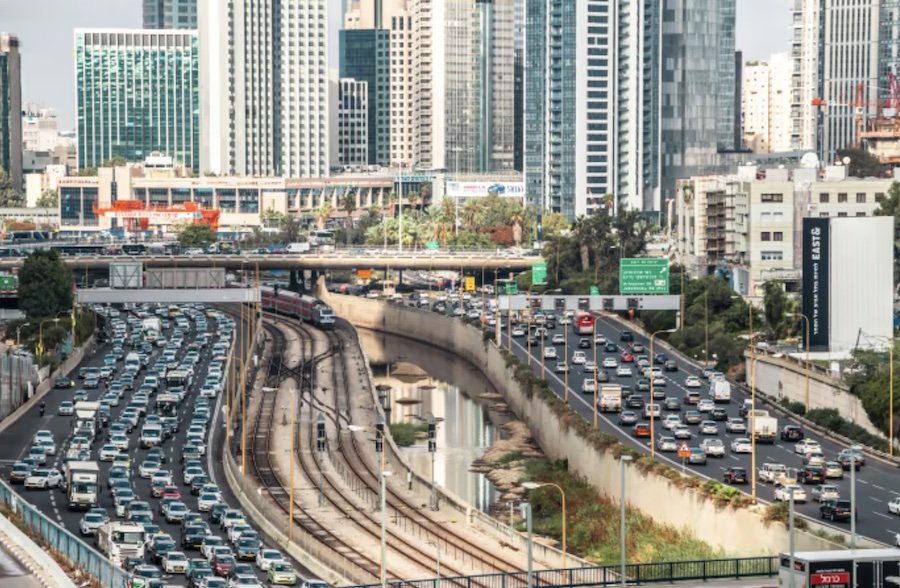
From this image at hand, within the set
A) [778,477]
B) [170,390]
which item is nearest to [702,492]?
[778,477]

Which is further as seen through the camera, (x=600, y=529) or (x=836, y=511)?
(x=600, y=529)

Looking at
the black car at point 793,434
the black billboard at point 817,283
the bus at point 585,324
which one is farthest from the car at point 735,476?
the bus at point 585,324

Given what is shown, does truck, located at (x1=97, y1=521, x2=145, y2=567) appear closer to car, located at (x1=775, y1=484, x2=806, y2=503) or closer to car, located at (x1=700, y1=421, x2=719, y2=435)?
car, located at (x1=775, y1=484, x2=806, y2=503)

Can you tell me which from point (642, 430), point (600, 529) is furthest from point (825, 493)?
point (642, 430)

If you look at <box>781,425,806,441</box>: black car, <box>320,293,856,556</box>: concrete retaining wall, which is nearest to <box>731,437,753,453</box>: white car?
<box>781,425,806,441</box>: black car

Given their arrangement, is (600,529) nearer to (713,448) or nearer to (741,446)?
(713,448)

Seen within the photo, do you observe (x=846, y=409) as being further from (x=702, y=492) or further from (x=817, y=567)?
(x=817, y=567)

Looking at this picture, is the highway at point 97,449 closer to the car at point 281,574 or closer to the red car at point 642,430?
the car at point 281,574
